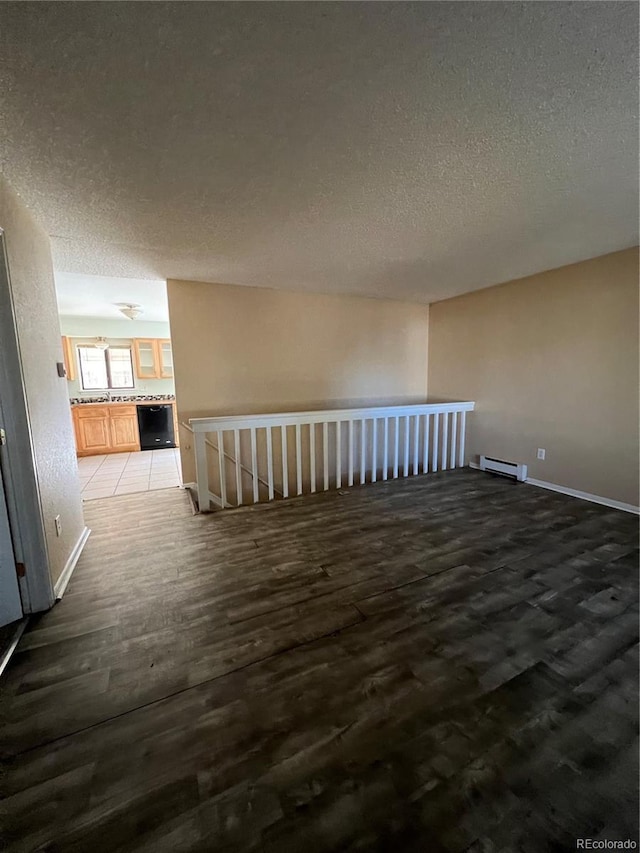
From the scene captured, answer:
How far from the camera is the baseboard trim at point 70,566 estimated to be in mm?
2049

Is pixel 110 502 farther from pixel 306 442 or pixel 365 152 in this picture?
pixel 365 152

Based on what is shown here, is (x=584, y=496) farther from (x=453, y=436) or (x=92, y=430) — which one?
(x=92, y=430)

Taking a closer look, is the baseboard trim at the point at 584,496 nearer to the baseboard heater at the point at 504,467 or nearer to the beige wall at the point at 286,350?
the baseboard heater at the point at 504,467

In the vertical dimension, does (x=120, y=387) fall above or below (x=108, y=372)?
below

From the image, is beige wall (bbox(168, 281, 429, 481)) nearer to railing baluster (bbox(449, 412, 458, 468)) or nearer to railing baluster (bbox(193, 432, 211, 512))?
railing baluster (bbox(193, 432, 211, 512))

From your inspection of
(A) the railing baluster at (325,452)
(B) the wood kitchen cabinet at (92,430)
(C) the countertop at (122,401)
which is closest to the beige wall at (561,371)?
(A) the railing baluster at (325,452)

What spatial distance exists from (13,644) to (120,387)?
6.05 metres

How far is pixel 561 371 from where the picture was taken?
353 centimetres

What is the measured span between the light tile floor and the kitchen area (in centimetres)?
1

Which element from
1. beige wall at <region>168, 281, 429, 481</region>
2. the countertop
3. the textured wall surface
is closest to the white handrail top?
beige wall at <region>168, 281, 429, 481</region>

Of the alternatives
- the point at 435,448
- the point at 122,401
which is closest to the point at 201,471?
the point at 435,448

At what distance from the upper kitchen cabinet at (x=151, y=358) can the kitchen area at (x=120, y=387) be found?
2cm

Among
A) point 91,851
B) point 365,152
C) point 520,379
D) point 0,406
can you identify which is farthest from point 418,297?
point 91,851

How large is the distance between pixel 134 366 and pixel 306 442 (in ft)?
14.8
